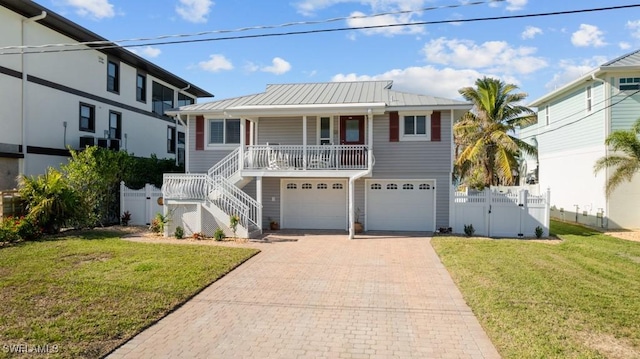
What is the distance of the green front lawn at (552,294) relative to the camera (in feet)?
15.8

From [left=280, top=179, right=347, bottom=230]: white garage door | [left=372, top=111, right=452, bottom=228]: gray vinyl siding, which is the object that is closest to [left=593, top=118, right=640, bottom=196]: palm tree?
[left=372, top=111, right=452, bottom=228]: gray vinyl siding

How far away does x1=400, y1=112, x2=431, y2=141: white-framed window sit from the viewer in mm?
14602

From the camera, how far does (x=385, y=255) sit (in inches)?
414

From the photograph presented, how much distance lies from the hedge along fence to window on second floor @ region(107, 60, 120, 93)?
9.17 metres

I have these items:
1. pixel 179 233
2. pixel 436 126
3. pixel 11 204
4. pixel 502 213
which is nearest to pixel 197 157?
pixel 179 233

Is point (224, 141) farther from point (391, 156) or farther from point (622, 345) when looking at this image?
point (622, 345)

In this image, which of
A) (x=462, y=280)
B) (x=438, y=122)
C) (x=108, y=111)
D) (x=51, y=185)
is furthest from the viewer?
(x=108, y=111)

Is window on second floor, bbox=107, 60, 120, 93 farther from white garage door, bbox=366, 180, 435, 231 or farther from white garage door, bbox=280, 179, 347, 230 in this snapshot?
white garage door, bbox=366, 180, 435, 231

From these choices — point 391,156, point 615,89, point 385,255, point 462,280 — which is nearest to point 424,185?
point 391,156

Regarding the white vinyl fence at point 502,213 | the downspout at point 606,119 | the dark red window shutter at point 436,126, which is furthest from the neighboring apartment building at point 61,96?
the downspout at point 606,119

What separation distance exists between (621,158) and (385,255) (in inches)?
431

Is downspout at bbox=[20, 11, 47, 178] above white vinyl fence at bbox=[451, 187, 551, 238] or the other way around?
above

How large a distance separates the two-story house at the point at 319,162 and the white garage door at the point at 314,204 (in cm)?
4

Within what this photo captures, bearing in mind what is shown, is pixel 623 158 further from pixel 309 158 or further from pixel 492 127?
pixel 309 158
